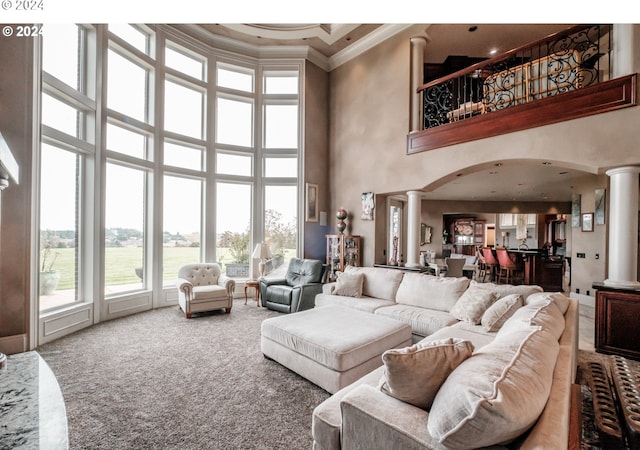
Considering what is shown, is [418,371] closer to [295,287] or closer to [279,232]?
[295,287]

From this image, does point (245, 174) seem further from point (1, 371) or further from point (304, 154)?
point (1, 371)

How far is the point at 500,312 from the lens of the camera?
271 cm

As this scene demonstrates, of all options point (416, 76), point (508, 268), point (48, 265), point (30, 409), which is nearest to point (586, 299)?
point (508, 268)

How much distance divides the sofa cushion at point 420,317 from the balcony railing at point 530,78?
313 centimetres

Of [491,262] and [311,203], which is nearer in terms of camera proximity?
[311,203]

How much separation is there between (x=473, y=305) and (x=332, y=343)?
1590 mm

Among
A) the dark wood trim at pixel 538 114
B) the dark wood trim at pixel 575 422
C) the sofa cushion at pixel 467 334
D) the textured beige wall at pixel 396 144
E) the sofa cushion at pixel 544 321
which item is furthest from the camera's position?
the textured beige wall at pixel 396 144

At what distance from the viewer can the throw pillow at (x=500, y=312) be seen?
2.70 meters

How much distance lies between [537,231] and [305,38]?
11831mm

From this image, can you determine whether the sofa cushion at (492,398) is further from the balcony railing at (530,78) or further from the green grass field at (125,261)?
the green grass field at (125,261)

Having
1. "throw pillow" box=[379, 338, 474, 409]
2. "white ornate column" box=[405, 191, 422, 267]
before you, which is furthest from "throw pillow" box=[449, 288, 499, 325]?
"white ornate column" box=[405, 191, 422, 267]

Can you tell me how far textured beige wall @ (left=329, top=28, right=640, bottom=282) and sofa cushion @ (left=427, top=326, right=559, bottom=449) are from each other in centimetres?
355

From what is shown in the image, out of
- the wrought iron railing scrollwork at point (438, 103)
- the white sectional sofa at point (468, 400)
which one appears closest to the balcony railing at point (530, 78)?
the wrought iron railing scrollwork at point (438, 103)

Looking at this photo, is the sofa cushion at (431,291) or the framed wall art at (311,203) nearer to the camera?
the sofa cushion at (431,291)
